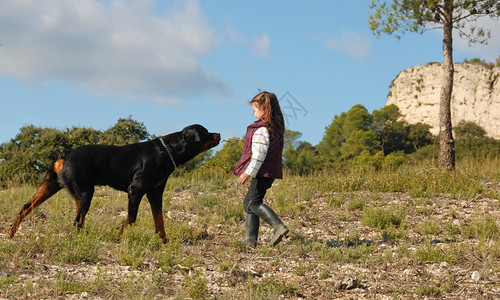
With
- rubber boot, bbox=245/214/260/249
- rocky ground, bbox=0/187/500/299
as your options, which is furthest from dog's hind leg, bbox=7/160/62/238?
rubber boot, bbox=245/214/260/249

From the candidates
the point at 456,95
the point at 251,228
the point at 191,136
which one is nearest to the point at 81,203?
the point at 191,136

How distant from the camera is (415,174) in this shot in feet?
36.6

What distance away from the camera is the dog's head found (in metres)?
6.05

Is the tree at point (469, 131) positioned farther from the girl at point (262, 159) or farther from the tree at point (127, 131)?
the girl at point (262, 159)

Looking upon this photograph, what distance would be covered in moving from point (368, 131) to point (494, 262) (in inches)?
2177

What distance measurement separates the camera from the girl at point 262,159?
5.48 meters

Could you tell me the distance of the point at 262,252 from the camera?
5281 millimetres

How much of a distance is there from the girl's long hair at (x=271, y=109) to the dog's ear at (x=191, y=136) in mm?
854

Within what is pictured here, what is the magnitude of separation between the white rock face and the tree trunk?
46.2m

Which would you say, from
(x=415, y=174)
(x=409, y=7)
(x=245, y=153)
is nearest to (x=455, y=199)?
(x=415, y=174)

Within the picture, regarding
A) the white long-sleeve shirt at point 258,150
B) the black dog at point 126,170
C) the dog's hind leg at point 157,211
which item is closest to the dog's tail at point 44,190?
the black dog at point 126,170

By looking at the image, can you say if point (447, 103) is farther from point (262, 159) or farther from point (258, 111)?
point (262, 159)

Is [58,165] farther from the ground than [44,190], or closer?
farther from the ground

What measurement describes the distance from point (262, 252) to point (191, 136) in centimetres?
182
